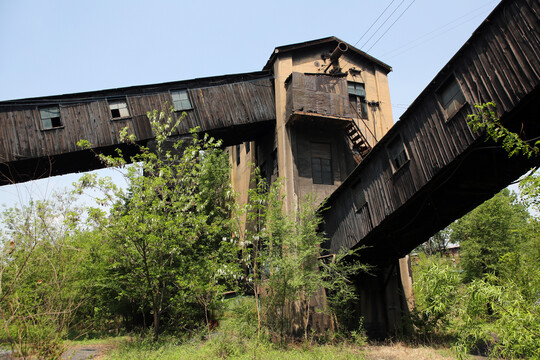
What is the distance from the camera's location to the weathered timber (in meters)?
17.3

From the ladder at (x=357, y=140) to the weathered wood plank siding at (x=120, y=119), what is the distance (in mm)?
4272

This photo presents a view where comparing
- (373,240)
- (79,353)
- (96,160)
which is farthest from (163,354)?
(96,160)

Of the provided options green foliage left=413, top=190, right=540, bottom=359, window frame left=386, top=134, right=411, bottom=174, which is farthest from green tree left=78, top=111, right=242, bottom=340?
green foliage left=413, top=190, right=540, bottom=359

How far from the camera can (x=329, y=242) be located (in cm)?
1648

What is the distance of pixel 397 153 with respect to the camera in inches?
498

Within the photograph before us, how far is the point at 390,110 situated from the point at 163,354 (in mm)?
16793

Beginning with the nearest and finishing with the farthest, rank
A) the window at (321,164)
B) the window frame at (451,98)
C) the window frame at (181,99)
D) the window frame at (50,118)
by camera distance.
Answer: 1. the window frame at (451,98)
2. the window frame at (50,118)
3. the window at (321,164)
4. the window frame at (181,99)

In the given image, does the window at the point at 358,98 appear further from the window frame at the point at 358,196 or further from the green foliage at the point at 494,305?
the green foliage at the point at 494,305

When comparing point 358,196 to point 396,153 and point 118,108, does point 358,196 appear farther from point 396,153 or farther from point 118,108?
point 118,108

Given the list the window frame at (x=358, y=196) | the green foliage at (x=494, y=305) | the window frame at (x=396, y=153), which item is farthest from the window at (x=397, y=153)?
the green foliage at (x=494, y=305)

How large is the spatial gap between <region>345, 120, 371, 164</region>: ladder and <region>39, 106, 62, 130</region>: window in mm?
14038

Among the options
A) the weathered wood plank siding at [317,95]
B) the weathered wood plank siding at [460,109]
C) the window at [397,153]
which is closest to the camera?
the weathered wood plank siding at [460,109]

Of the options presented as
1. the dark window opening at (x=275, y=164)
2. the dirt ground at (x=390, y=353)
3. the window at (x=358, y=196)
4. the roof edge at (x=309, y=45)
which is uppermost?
the roof edge at (x=309, y=45)

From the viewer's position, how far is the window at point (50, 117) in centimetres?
1783
